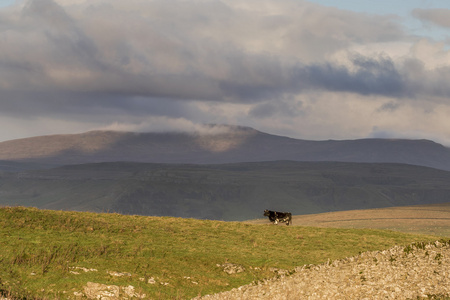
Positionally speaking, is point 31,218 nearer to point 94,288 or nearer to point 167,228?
point 167,228

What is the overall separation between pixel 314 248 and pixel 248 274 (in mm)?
10199

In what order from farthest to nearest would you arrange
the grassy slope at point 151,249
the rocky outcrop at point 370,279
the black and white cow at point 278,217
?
the black and white cow at point 278,217
the grassy slope at point 151,249
the rocky outcrop at point 370,279

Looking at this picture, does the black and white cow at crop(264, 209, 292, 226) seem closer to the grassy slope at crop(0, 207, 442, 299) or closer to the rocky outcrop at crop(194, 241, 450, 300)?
the grassy slope at crop(0, 207, 442, 299)

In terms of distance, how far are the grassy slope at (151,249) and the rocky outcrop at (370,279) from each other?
393 centimetres

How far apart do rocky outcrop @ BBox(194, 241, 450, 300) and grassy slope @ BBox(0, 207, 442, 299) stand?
12.9 feet

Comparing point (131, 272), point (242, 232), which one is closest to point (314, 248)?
point (242, 232)

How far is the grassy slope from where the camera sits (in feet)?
99.1

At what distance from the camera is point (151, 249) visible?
3662 cm

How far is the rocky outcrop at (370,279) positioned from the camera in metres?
24.9

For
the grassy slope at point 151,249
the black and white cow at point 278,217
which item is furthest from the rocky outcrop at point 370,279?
the black and white cow at point 278,217

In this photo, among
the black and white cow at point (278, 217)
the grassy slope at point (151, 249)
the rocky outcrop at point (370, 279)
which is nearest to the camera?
the rocky outcrop at point (370, 279)

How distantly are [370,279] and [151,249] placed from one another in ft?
51.1

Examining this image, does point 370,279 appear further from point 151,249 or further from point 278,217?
point 278,217

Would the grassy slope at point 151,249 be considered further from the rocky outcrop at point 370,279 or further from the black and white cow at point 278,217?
the black and white cow at point 278,217
